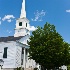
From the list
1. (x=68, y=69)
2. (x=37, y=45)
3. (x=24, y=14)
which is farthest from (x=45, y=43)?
(x=68, y=69)

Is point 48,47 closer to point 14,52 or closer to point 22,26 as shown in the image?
point 14,52

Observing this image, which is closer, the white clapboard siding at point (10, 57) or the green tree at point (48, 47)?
the green tree at point (48, 47)

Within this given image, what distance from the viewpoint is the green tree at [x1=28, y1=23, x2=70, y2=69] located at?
54531 millimetres

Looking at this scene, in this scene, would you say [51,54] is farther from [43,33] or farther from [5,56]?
[5,56]

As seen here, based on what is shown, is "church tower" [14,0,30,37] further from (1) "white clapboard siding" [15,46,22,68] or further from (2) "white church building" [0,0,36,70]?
(1) "white clapboard siding" [15,46,22,68]

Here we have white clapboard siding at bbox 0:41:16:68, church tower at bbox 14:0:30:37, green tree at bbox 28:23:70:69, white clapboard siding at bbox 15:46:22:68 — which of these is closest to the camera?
green tree at bbox 28:23:70:69

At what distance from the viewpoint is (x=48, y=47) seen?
54.6 m

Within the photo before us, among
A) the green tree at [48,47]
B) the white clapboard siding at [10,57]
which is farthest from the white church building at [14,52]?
the green tree at [48,47]

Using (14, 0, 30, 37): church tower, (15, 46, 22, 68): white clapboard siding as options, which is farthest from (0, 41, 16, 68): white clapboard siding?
(14, 0, 30, 37): church tower

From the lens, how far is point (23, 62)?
65.4 metres

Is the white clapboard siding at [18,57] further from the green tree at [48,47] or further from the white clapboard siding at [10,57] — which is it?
the green tree at [48,47]

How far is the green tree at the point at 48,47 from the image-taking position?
5453 cm

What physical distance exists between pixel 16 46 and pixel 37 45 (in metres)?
7.05

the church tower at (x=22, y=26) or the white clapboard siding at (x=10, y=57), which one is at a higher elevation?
the church tower at (x=22, y=26)
